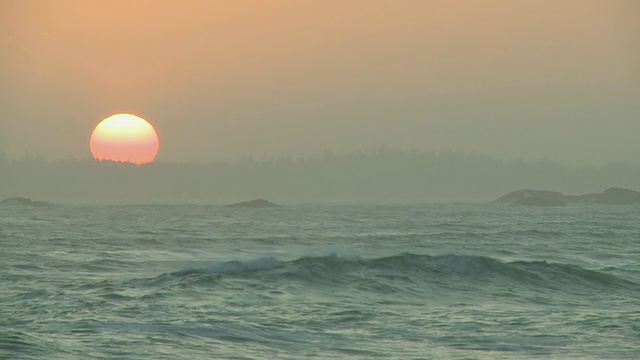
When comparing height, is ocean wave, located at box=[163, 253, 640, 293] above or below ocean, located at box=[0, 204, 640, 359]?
above

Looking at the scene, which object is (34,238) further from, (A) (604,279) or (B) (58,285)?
(A) (604,279)

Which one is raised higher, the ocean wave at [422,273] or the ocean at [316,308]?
the ocean wave at [422,273]

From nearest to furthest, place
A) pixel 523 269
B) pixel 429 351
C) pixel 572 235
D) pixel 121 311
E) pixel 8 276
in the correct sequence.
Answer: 1. pixel 429 351
2. pixel 121 311
3. pixel 8 276
4. pixel 523 269
5. pixel 572 235

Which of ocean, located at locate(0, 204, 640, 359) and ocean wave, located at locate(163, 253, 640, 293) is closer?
ocean, located at locate(0, 204, 640, 359)

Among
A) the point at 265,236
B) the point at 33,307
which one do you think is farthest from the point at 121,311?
the point at 265,236

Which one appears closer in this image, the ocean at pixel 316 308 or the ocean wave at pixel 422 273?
the ocean at pixel 316 308

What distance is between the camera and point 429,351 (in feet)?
62.7

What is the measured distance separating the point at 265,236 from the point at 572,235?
2517cm

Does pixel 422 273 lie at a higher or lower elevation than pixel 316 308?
higher

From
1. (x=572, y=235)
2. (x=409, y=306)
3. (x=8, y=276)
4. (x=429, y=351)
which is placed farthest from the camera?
(x=572, y=235)

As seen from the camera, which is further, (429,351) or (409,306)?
(409,306)

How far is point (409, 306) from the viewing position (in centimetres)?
2725

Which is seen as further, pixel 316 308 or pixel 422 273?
pixel 422 273

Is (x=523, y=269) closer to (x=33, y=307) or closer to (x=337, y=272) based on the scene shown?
(x=337, y=272)
